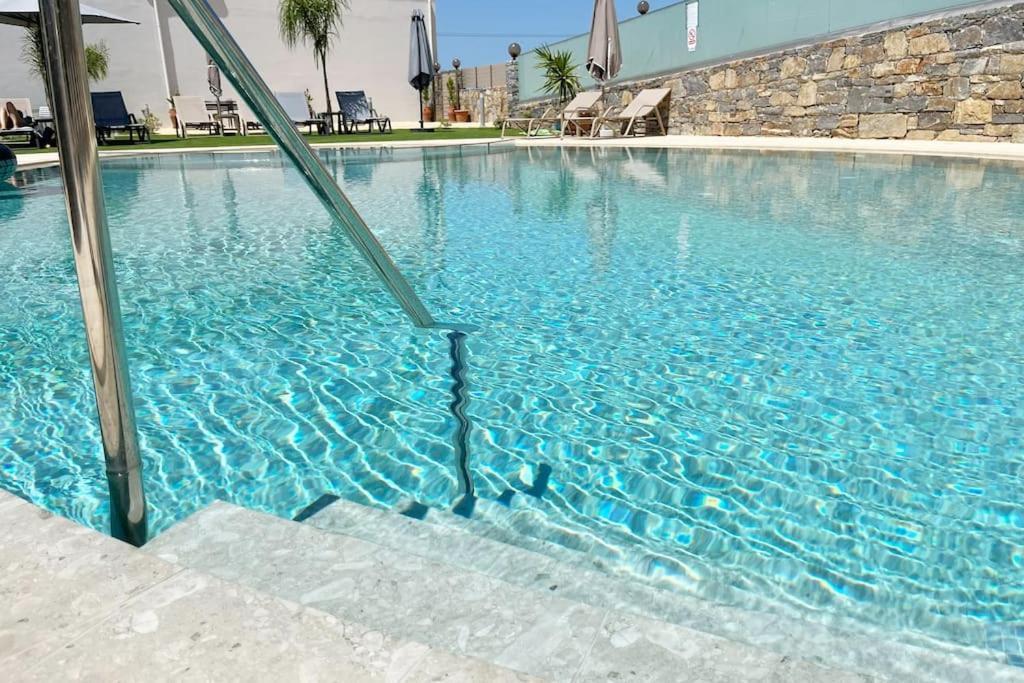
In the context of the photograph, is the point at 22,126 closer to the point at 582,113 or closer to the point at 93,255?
the point at 582,113

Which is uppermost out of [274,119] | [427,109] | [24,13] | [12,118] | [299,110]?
[427,109]

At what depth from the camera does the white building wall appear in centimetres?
2306

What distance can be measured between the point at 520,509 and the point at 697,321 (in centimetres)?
207

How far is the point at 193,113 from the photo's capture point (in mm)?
20234

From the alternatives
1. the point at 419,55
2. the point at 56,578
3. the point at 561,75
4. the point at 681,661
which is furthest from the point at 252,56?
the point at 681,661

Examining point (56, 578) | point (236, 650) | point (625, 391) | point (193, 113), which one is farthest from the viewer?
point (193, 113)

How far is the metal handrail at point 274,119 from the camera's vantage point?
51.6 inches

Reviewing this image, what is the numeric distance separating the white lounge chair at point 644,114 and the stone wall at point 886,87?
0.65 meters

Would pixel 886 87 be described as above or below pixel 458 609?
above

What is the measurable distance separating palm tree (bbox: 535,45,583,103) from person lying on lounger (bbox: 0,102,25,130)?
13.0 m

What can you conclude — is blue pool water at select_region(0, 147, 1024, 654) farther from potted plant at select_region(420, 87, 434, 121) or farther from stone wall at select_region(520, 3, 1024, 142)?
potted plant at select_region(420, 87, 434, 121)

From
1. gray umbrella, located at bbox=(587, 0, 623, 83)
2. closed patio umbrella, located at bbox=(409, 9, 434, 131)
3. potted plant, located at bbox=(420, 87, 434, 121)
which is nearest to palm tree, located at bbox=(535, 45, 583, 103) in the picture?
gray umbrella, located at bbox=(587, 0, 623, 83)

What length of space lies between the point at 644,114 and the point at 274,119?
16.1 m

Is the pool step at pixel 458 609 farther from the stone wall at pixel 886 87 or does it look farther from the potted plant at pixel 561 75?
the potted plant at pixel 561 75
